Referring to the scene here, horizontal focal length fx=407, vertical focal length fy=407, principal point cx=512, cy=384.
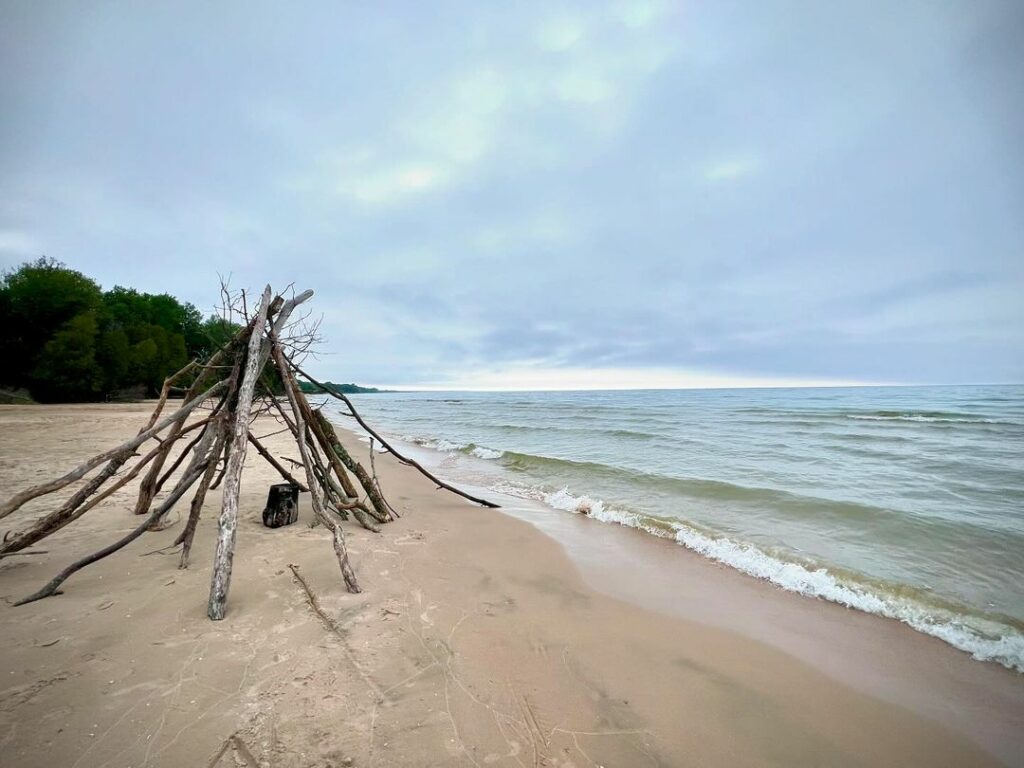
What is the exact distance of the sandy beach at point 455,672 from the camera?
2420 mm

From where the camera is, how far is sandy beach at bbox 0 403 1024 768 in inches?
95.3

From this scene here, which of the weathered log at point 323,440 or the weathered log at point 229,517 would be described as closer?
the weathered log at point 229,517

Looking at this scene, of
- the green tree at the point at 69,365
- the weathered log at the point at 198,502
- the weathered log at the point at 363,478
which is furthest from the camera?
the green tree at the point at 69,365

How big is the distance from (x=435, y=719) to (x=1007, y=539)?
9.96 metres

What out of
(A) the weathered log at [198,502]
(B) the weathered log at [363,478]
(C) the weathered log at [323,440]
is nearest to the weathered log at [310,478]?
(C) the weathered log at [323,440]

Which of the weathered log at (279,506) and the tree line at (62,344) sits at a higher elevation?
the tree line at (62,344)

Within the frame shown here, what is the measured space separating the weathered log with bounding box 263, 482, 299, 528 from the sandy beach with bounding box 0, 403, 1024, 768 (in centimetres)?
52

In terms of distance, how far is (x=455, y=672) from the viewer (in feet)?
10.3

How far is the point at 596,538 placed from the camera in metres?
7.24

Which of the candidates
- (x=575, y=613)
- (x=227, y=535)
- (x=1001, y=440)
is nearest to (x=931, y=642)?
(x=575, y=613)

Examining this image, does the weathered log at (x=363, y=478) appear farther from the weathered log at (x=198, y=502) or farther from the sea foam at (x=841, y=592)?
the sea foam at (x=841, y=592)

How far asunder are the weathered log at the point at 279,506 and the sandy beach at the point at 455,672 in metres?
0.52

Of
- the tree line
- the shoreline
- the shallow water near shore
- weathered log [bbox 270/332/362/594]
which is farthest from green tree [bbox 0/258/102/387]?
the shoreline

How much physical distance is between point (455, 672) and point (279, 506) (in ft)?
14.4
